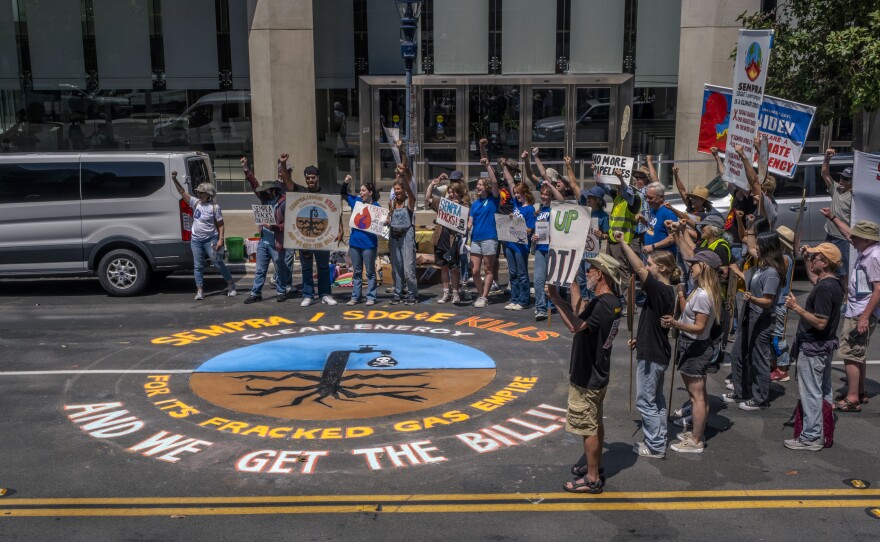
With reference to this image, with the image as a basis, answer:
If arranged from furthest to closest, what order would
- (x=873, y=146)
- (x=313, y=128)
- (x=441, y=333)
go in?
1. (x=313, y=128)
2. (x=873, y=146)
3. (x=441, y=333)

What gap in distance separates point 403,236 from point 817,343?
6719 millimetres

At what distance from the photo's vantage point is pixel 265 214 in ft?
44.4

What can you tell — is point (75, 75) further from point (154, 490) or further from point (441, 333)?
point (154, 490)

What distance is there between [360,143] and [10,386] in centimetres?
1267

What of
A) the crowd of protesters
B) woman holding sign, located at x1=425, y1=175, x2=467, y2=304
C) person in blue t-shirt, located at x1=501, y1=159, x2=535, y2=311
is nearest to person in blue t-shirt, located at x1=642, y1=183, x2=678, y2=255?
the crowd of protesters

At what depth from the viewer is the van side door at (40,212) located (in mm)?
13891

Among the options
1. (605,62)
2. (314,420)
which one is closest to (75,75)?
(605,62)

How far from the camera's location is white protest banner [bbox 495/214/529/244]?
1266cm

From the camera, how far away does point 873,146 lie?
671 inches

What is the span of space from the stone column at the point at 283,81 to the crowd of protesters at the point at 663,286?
265 inches

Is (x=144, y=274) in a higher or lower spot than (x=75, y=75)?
lower

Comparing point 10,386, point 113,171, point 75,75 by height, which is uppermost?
point 75,75

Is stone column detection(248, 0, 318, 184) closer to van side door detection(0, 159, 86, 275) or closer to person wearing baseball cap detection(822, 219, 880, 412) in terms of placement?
van side door detection(0, 159, 86, 275)

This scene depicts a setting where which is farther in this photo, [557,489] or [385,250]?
[385,250]
